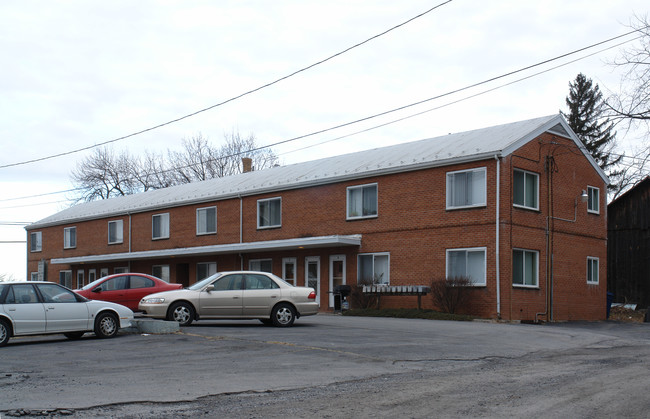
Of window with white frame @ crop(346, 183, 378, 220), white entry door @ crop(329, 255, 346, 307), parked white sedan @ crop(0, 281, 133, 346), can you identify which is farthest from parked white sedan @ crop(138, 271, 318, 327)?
white entry door @ crop(329, 255, 346, 307)

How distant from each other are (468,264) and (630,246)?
15.1 metres

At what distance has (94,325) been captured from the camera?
16547 mm

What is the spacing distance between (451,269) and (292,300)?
8.43m

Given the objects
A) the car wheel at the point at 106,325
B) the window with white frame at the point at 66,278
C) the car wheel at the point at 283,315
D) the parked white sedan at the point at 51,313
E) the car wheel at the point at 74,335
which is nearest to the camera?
the parked white sedan at the point at 51,313

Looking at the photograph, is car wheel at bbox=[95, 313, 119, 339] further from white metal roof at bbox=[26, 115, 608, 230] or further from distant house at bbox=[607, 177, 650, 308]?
distant house at bbox=[607, 177, 650, 308]

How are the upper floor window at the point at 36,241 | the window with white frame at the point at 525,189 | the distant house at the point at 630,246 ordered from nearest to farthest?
the window with white frame at the point at 525,189 → the distant house at the point at 630,246 → the upper floor window at the point at 36,241

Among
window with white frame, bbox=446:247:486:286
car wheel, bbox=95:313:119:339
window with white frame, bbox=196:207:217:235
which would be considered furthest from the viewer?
window with white frame, bbox=196:207:217:235

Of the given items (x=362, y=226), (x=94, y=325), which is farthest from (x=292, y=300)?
(x=362, y=226)

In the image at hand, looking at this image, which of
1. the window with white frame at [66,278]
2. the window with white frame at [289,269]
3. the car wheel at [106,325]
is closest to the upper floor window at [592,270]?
the window with white frame at [289,269]

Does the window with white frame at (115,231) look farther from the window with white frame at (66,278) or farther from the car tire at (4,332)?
the car tire at (4,332)

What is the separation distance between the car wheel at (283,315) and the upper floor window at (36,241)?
36089mm

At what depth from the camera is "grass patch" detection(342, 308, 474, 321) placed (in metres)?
23.9

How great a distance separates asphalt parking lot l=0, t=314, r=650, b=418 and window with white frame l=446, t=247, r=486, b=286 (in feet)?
22.4

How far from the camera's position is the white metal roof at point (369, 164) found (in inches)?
1032
